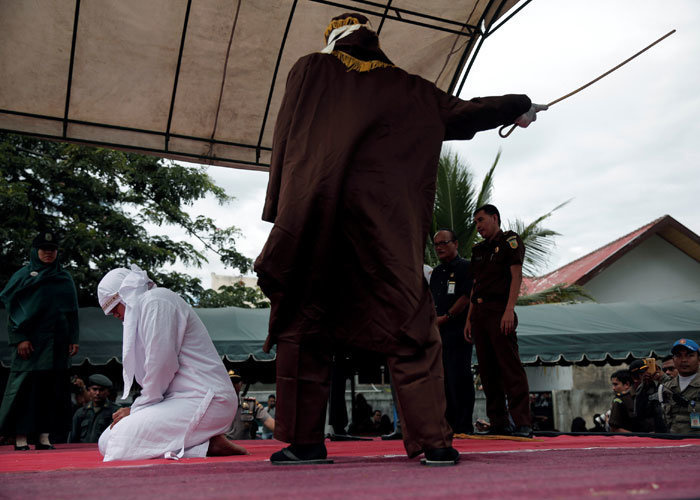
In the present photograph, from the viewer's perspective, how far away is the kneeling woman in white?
3299 millimetres

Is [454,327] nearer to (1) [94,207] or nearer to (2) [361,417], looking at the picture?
(2) [361,417]

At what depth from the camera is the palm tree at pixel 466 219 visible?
15961 millimetres

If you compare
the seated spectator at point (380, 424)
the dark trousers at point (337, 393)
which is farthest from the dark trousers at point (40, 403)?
the seated spectator at point (380, 424)

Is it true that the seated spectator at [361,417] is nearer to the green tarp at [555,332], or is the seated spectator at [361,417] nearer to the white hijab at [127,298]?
the green tarp at [555,332]

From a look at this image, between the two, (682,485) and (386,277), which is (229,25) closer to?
(386,277)

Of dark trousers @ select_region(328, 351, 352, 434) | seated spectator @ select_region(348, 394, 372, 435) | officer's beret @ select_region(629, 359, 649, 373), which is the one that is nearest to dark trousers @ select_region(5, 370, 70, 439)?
dark trousers @ select_region(328, 351, 352, 434)

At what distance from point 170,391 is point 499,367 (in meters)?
2.79

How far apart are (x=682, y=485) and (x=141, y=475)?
5.09ft

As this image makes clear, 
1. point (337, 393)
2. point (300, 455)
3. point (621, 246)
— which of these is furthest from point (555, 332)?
point (621, 246)

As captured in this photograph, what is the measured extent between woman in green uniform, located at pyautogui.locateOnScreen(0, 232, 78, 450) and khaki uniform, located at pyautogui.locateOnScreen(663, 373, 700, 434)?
18.0 ft

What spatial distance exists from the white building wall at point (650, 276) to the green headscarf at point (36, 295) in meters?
18.7

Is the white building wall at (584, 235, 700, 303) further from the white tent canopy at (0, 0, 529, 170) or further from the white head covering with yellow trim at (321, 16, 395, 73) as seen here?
the white head covering with yellow trim at (321, 16, 395, 73)

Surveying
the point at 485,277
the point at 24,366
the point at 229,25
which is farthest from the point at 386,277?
the point at 24,366

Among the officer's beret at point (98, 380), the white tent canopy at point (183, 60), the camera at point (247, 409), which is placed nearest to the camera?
the white tent canopy at point (183, 60)
